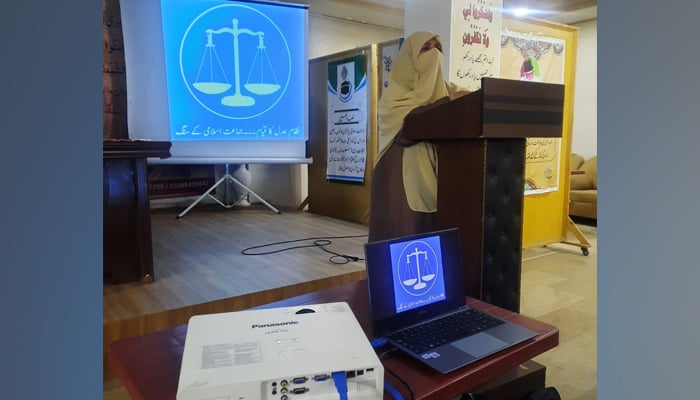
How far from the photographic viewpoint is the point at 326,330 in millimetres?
774

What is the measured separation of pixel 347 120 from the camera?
435 centimetres

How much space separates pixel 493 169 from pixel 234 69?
3.19 m

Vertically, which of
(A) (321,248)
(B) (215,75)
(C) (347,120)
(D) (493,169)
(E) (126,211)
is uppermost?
(B) (215,75)

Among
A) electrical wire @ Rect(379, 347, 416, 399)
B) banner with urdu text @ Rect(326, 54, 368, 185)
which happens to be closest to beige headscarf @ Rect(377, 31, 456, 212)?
electrical wire @ Rect(379, 347, 416, 399)

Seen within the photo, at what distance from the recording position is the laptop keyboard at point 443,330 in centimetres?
90

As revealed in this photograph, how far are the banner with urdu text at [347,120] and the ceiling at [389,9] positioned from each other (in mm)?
1153

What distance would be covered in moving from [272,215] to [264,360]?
3.97m

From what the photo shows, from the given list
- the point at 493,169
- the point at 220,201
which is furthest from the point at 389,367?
the point at 220,201

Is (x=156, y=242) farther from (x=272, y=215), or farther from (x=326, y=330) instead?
(x=326, y=330)

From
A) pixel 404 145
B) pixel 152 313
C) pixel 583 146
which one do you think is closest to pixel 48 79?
pixel 404 145

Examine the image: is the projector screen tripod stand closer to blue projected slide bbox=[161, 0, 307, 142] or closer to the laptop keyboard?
blue projected slide bbox=[161, 0, 307, 142]

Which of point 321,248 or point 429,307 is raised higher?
point 429,307

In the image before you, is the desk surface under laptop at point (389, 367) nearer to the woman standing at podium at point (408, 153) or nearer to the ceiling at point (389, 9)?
the woman standing at podium at point (408, 153)

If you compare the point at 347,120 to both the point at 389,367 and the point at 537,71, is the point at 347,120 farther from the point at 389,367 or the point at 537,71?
the point at 389,367
